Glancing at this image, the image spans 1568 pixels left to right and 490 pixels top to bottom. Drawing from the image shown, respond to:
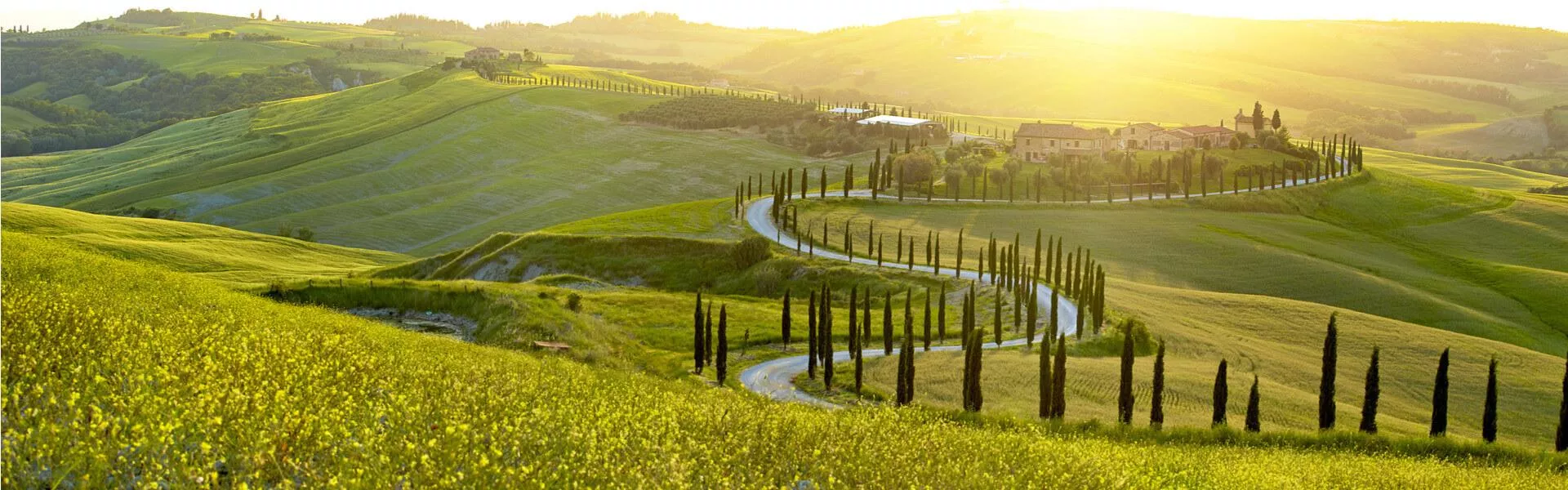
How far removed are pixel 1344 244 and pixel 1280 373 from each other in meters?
62.1

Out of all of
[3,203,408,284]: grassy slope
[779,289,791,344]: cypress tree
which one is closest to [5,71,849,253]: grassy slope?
[3,203,408,284]: grassy slope

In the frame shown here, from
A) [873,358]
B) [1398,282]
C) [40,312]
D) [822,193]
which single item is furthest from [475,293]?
[1398,282]

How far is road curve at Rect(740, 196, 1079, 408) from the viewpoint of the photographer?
2165 inches

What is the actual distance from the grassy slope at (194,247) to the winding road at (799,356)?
36.9 metres

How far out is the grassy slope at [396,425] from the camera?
18.7 metres

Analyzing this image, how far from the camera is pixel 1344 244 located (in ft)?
391

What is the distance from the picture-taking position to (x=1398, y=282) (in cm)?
10138

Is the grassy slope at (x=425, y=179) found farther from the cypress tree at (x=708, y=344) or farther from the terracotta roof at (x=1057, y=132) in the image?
the cypress tree at (x=708, y=344)

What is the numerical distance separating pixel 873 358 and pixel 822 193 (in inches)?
2765

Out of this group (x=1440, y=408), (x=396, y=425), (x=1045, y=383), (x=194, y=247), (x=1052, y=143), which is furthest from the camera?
(x=1052, y=143)

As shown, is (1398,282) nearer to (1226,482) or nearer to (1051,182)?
(1051,182)

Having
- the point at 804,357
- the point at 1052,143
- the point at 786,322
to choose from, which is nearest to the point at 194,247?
the point at 786,322

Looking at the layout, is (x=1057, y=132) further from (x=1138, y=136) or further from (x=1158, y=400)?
(x=1158, y=400)

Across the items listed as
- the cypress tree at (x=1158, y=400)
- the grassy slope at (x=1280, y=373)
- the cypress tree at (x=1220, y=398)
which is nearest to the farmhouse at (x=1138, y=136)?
the grassy slope at (x=1280, y=373)
